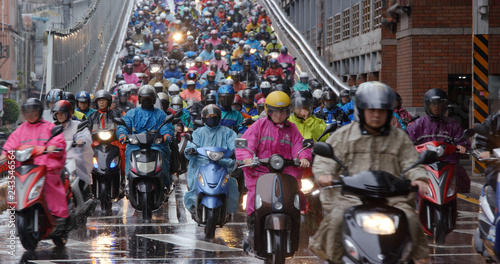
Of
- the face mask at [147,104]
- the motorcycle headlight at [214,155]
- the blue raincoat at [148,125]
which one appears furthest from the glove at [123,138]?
the motorcycle headlight at [214,155]

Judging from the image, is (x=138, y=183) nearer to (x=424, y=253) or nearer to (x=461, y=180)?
(x=461, y=180)

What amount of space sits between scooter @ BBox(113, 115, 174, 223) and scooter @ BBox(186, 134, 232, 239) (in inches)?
68.9

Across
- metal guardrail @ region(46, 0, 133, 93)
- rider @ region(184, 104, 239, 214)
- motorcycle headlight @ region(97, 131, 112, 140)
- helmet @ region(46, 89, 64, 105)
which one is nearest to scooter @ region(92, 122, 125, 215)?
motorcycle headlight @ region(97, 131, 112, 140)

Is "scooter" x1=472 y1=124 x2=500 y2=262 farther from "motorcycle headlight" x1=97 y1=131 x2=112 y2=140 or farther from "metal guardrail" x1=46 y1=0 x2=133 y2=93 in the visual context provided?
"metal guardrail" x1=46 y1=0 x2=133 y2=93

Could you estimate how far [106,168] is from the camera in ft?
48.5

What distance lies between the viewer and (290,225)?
915cm

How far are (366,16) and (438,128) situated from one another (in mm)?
21356

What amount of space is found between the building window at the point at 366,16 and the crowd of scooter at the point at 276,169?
12.9 metres

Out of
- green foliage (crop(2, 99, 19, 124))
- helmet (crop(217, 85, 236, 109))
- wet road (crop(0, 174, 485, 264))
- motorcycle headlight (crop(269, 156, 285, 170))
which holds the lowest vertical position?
wet road (crop(0, 174, 485, 264))

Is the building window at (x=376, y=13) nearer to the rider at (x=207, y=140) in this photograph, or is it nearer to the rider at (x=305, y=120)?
the rider at (x=305, y=120)

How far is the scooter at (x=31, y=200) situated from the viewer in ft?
33.6

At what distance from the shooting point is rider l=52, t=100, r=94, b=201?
504 inches

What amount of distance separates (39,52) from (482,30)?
6227 cm

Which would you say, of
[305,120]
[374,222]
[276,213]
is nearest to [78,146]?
[305,120]
